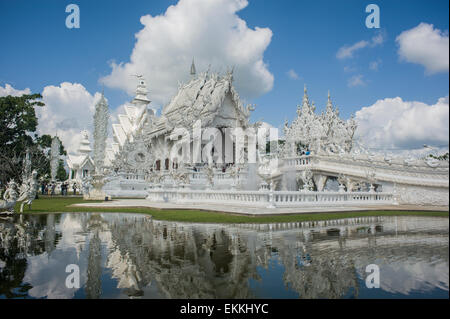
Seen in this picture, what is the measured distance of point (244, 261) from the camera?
5.30 metres

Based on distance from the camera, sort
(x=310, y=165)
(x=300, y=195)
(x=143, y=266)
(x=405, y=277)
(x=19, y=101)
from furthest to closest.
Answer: (x=19, y=101) < (x=310, y=165) < (x=300, y=195) < (x=143, y=266) < (x=405, y=277)

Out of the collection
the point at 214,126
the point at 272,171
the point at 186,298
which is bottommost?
the point at 186,298

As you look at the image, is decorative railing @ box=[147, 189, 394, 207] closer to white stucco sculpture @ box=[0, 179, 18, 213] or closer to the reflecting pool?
the reflecting pool

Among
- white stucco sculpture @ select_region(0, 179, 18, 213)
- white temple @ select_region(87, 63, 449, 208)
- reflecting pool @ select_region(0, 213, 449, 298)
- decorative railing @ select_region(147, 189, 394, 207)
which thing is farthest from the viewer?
white temple @ select_region(87, 63, 449, 208)

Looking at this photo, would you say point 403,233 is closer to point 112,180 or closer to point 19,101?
point 112,180

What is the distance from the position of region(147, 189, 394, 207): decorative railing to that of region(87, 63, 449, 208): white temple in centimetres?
5

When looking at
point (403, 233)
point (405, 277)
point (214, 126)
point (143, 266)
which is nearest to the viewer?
point (405, 277)

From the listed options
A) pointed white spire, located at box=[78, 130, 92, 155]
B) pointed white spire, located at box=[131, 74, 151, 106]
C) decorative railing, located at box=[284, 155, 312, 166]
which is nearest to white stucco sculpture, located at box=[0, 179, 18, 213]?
decorative railing, located at box=[284, 155, 312, 166]

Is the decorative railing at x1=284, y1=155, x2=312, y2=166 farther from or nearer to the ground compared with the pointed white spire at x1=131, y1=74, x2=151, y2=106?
nearer to the ground

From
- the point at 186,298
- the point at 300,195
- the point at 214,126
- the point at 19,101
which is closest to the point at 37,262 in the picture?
the point at 186,298

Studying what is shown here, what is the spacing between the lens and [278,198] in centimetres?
1366

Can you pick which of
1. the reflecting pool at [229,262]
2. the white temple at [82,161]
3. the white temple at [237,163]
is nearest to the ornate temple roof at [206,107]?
the white temple at [237,163]

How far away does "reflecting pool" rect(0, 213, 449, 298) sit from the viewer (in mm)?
3863

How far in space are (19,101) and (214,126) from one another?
73.0 feet
